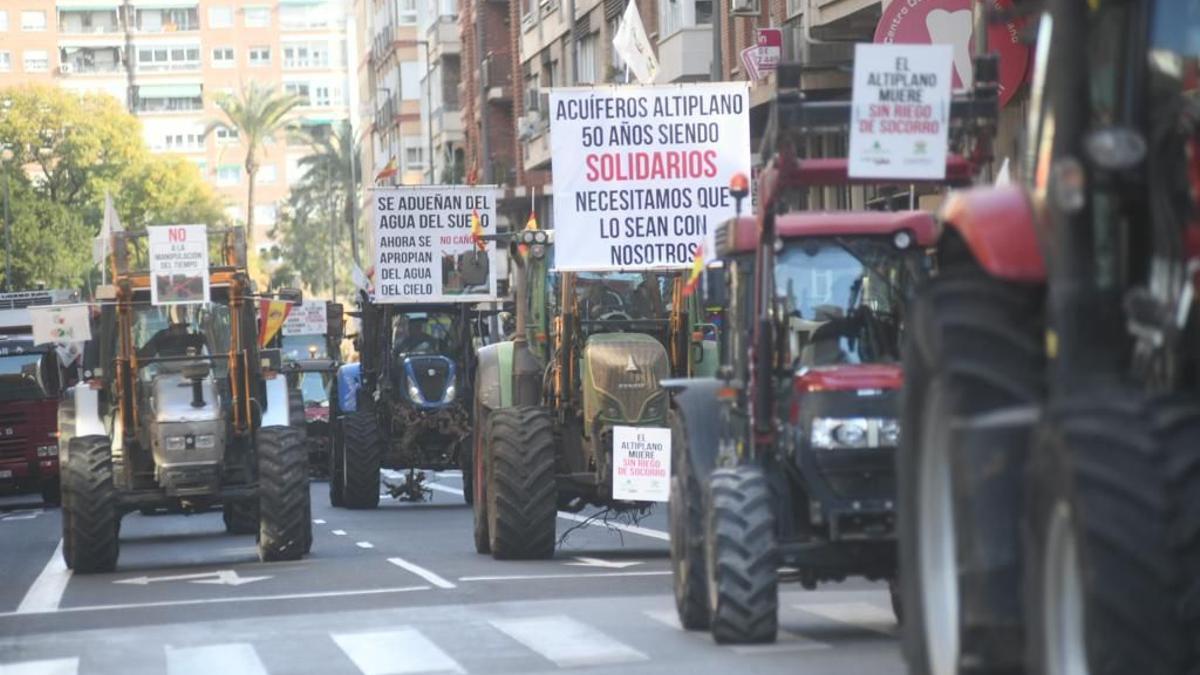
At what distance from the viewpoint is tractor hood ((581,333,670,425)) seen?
20.1m

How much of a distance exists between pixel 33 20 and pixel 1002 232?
486ft

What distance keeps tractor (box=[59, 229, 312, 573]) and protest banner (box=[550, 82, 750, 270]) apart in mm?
3046

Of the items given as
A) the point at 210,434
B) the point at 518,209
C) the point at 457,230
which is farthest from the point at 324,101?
the point at 210,434

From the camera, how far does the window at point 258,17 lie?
517ft

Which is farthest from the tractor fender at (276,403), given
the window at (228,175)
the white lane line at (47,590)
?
the window at (228,175)

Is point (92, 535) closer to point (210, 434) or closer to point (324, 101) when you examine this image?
point (210, 434)

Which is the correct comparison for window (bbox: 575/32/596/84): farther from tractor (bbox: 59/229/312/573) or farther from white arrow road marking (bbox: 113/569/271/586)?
white arrow road marking (bbox: 113/569/271/586)

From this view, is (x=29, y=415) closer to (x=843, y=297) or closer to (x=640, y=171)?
(x=640, y=171)

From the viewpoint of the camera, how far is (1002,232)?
7152 millimetres

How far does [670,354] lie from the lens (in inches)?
809

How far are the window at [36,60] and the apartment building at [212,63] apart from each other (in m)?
1.96

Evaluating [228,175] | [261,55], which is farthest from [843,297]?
[261,55]

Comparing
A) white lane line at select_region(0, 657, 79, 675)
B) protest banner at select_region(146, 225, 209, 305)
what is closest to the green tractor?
protest banner at select_region(146, 225, 209, 305)

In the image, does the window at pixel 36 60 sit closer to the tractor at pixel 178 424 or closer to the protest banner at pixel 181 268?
the tractor at pixel 178 424
